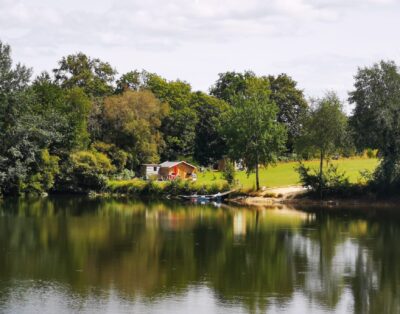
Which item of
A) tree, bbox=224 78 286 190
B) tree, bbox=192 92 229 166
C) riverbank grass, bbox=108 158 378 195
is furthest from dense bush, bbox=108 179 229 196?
tree, bbox=192 92 229 166

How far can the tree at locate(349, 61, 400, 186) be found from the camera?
82312 mm

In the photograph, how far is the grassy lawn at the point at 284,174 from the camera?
317 feet

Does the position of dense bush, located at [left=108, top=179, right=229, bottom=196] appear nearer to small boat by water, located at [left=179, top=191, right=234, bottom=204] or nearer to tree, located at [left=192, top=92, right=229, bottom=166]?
small boat by water, located at [left=179, top=191, right=234, bottom=204]

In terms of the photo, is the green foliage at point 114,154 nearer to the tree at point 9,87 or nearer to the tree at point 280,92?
the tree at point 9,87

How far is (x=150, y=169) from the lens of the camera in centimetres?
11312

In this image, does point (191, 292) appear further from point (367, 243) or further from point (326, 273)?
point (367, 243)

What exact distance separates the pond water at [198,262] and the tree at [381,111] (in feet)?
28.5

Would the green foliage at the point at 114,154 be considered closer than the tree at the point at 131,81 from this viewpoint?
Yes

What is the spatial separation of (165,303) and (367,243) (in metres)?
24.4

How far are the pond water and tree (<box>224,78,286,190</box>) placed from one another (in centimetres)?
1531

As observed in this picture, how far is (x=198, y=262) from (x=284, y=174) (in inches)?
2307

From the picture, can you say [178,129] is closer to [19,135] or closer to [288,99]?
[288,99]

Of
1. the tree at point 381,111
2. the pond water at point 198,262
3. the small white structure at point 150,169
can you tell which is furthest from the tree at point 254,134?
the small white structure at point 150,169

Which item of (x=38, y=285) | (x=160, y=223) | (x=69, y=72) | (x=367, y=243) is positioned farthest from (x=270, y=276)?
(x=69, y=72)
